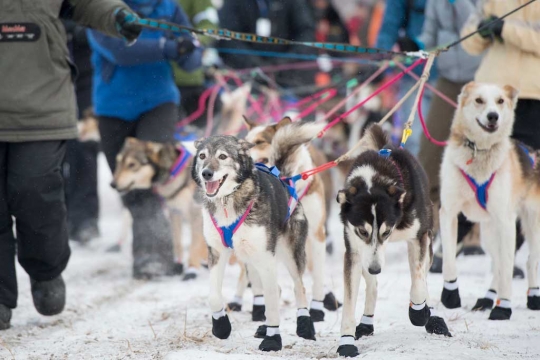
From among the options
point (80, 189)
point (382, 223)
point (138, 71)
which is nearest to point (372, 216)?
point (382, 223)

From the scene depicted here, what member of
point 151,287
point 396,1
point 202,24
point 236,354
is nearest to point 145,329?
point 236,354

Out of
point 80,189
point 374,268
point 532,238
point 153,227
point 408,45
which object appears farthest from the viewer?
point 80,189

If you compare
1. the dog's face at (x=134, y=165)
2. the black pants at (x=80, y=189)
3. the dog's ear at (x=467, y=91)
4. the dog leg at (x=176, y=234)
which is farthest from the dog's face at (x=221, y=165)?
the black pants at (x=80, y=189)

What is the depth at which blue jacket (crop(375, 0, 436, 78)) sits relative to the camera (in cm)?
634

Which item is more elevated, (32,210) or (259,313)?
(32,210)

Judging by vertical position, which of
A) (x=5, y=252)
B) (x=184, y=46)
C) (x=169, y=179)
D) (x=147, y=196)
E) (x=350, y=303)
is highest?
(x=184, y=46)

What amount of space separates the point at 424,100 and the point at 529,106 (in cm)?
171

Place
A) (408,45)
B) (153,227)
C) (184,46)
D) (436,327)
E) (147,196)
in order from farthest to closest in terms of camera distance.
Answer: (408,45)
(147,196)
(153,227)
(184,46)
(436,327)

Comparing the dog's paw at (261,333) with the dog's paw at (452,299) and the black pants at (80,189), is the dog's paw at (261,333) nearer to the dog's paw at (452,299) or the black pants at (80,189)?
the dog's paw at (452,299)

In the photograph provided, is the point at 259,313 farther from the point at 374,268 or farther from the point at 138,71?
the point at 138,71

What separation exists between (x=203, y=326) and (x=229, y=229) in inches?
32.8

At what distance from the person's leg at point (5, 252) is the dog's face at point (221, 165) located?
106 centimetres

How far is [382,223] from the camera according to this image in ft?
9.83

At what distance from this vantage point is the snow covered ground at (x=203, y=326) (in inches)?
123
